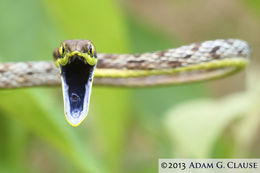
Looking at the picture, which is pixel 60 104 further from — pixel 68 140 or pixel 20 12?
pixel 68 140

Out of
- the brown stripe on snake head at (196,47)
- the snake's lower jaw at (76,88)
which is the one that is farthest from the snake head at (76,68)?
the brown stripe on snake head at (196,47)

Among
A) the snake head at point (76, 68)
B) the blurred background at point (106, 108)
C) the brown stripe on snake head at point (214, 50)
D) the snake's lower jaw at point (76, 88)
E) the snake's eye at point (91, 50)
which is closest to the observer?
the snake's lower jaw at point (76, 88)

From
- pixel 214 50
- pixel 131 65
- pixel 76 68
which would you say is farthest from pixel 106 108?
pixel 214 50

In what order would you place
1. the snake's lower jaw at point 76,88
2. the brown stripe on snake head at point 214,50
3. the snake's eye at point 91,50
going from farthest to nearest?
the brown stripe on snake head at point 214,50 < the snake's eye at point 91,50 < the snake's lower jaw at point 76,88

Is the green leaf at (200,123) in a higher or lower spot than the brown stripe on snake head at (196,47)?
lower

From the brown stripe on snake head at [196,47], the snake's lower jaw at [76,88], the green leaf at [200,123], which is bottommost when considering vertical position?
the green leaf at [200,123]

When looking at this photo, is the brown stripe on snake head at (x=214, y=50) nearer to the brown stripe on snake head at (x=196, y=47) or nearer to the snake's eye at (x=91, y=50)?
the brown stripe on snake head at (x=196, y=47)

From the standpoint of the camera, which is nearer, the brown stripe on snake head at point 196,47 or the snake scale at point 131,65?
the snake scale at point 131,65

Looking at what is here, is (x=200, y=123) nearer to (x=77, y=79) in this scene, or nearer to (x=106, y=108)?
(x=106, y=108)
